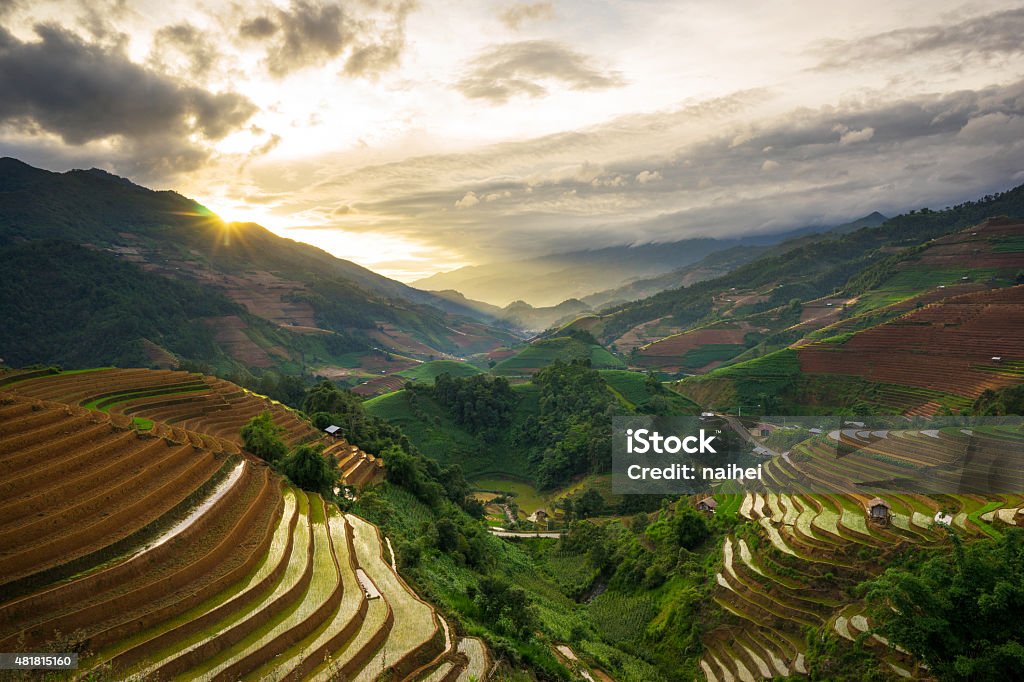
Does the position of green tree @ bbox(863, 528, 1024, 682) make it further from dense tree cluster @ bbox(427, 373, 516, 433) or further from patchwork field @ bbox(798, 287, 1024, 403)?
dense tree cluster @ bbox(427, 373, 516, 433)

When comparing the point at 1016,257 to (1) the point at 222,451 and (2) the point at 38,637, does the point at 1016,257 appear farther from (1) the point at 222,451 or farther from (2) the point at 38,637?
(2) the point at 38,637

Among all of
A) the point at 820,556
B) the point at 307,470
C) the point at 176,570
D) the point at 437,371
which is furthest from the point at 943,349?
the point at 437,371

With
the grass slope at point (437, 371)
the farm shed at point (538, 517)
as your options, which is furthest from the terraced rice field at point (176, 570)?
the grass slope at point (437, 371)

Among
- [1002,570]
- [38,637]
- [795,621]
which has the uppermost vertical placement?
[38,637]

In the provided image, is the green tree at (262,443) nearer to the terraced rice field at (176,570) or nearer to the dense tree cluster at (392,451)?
the terraced rice field at (176,570)

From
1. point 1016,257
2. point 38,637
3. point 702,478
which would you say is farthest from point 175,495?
point 1016,257

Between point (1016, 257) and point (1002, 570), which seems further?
point (1016, 257)

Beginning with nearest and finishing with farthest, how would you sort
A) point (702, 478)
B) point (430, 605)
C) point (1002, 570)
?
point (1002, 570) → point (430, 605) → point (702, 478)
